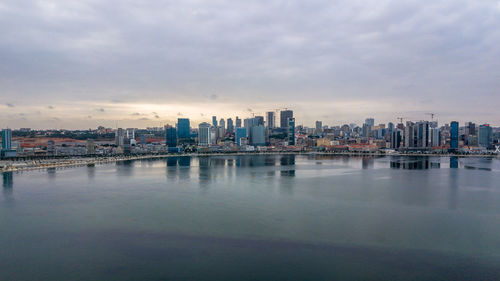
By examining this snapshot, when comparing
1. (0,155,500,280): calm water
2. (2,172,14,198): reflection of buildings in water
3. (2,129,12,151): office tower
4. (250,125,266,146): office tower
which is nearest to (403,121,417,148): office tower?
(250,125,266,146): office tower

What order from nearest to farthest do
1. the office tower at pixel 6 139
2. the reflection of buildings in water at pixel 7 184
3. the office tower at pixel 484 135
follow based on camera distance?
1. the reflection of buildings in water at pixel 7 184
2. the office tower at pixel 6 139
3. the office tower at pixel 484 135

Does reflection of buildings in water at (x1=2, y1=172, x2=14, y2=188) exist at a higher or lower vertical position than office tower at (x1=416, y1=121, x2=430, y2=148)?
lower

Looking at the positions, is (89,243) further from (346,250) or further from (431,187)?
(431,187)

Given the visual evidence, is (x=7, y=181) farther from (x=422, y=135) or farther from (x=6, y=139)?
(x=422, y=135)

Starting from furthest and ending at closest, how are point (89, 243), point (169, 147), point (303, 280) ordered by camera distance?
point (169, 147) → point (89, 243) → point (303, 280)

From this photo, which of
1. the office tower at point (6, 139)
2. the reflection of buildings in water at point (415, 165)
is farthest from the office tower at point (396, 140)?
the office tower at point (6, 139)

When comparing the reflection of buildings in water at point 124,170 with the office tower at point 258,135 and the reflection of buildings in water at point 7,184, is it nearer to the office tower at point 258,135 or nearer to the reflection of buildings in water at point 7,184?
the reflection of buildings in water at point 7,184

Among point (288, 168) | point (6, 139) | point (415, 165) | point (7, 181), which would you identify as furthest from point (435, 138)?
point (6, 139)

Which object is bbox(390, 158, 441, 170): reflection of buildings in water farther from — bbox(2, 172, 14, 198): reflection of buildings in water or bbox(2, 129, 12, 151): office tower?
bbox(2, 129, 12, 151): office tower

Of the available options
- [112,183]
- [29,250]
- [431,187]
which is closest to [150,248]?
[29,250]
